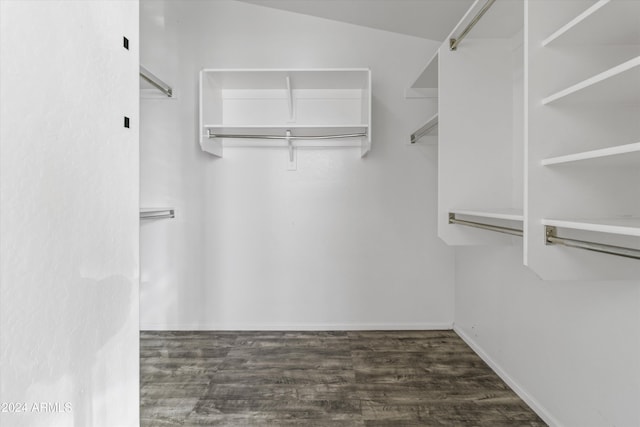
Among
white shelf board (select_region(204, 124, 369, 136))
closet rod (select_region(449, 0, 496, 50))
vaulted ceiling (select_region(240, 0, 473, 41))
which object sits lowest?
white shelf board (select_region(204, 124, 369, 136))

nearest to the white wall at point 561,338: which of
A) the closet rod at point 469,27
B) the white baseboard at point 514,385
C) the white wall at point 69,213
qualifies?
the white baseboard at point 514,385

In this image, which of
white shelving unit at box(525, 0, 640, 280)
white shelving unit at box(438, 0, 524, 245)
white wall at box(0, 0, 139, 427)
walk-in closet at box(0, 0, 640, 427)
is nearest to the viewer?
white wall at box(0, 0, 139, 427)

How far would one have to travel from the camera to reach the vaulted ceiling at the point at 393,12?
2.28 meters

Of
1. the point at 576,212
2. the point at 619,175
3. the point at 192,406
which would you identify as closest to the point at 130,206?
the point at 192,406

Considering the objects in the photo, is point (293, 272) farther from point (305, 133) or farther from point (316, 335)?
point (305, 133)

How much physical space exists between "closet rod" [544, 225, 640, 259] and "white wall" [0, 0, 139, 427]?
4.19 ft

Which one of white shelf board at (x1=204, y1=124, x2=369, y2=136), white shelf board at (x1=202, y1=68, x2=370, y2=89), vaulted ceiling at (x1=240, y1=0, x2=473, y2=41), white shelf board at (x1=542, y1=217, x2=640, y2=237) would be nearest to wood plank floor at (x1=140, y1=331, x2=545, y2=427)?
white shelf board at (x1=542, y1=217, x2=640, y2=237)

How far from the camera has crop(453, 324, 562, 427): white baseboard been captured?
5.31 feet

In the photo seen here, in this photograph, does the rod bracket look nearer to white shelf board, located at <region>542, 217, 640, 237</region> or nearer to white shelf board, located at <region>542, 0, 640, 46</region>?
white shelf board, located at <region>542, 217, 640, 237</region>

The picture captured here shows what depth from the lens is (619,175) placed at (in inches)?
45.1

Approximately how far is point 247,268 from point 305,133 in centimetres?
108

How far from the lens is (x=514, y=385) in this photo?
1.89 meters

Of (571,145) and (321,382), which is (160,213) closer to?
(321,382)

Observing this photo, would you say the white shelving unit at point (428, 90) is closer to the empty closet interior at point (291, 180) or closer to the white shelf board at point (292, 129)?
the empty closet interior at point (291, 180)
